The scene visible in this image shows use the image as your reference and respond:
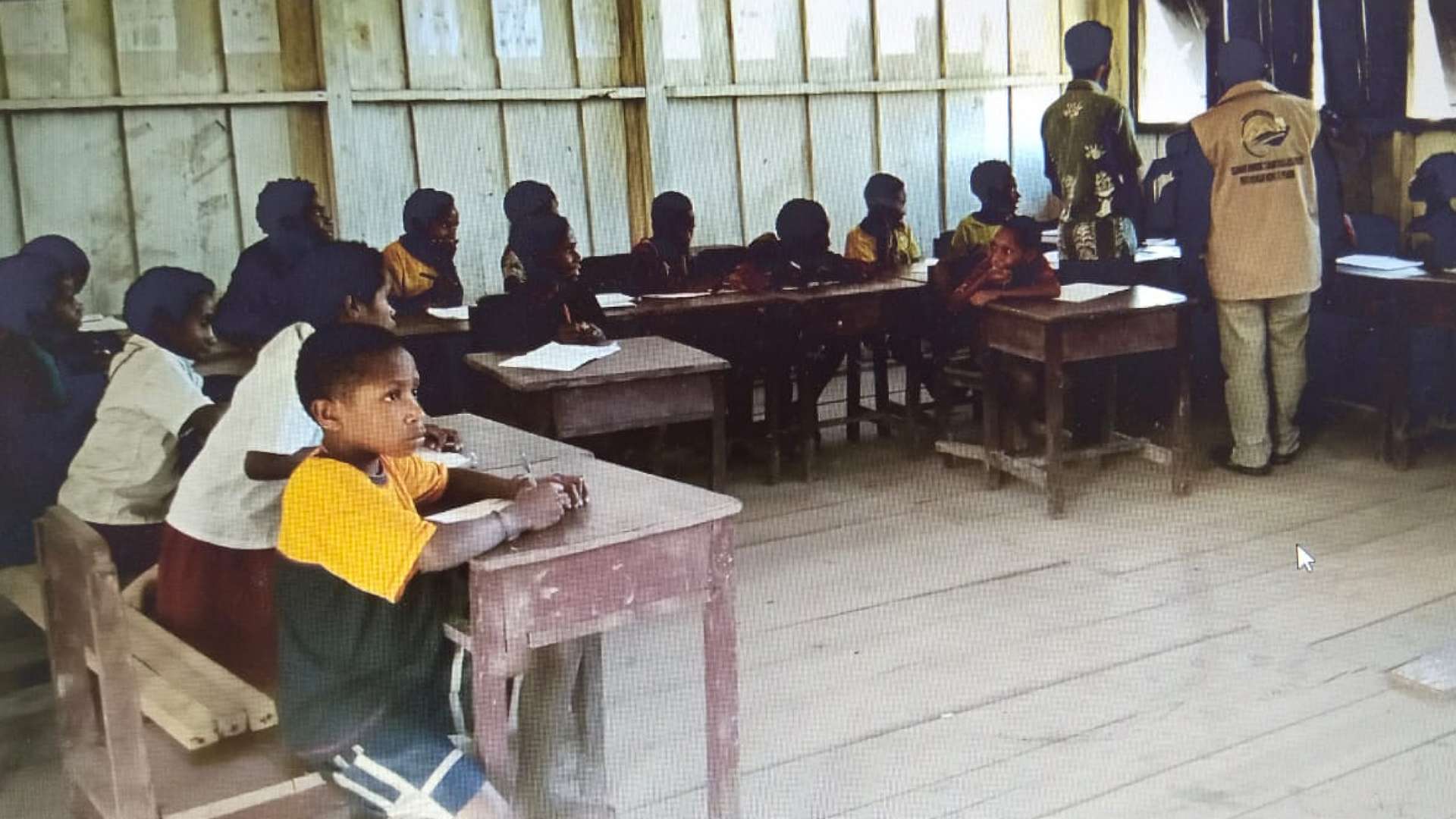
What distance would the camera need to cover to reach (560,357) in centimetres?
293

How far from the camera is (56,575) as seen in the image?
1486 mm

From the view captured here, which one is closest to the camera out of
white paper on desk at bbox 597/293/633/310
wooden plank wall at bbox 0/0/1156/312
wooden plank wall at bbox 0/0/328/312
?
wooden plank wall at bbox 0/0/328/312

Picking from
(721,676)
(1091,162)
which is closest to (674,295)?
(1091,162)

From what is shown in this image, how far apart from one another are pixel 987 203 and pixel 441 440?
2371 millimetres

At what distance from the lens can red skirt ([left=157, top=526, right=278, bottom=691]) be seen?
5.71ft

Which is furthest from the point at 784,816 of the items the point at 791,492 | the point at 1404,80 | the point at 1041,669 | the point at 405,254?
the point at 1404,80

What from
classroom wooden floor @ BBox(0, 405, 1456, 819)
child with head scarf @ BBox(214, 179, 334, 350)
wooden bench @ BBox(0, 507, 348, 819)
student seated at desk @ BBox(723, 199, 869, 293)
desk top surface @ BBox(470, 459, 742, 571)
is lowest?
classroom wooden floor @ BBox(0, 405, 1456, 819)

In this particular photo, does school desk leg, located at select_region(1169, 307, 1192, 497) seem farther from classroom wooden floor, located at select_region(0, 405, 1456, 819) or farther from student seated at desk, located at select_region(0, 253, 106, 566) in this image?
student seated at desk, located at select_region(0, 253, 106, 566)

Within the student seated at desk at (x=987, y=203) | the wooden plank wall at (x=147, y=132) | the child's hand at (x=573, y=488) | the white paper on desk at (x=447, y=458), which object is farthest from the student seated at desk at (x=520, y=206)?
the child's hand at (x=573, y=488)

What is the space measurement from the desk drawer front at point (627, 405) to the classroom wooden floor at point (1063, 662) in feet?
1.28

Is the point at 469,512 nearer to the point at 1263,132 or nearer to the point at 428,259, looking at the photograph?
the point at 428,259

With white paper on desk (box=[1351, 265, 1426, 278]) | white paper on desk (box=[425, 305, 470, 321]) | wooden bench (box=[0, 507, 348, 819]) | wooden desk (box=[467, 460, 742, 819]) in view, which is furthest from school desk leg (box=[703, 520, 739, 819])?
white paper on desk (box=[1351, 265, 1426, 278])

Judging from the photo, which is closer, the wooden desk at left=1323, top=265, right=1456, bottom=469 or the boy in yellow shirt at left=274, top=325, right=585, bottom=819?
the boy in yellow shirt at left=274, top=325, right=585, bottom=819

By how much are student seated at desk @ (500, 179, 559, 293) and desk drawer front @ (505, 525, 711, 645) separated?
220cm
